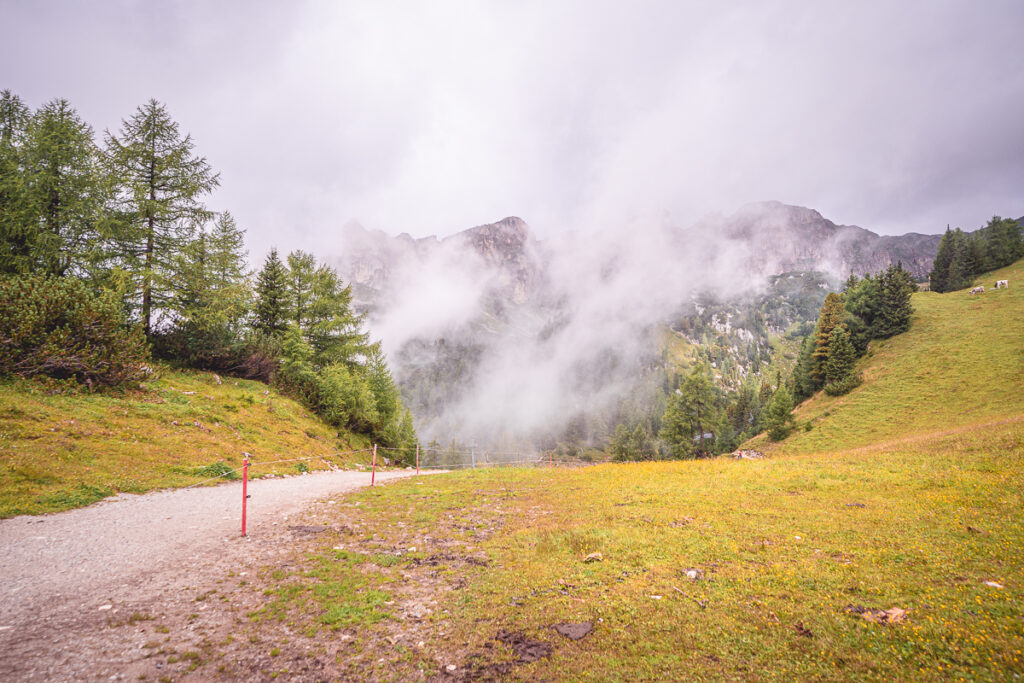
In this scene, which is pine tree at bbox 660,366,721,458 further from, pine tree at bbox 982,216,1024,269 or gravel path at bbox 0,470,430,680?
pine tree at bbox 982,216,1024,269

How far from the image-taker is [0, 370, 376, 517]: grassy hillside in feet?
39.2

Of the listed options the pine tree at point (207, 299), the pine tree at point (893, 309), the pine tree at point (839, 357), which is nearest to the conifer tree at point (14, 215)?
the pine tree at point (207, 299)

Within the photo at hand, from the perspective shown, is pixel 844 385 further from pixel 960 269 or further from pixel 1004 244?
pixel 1004 244

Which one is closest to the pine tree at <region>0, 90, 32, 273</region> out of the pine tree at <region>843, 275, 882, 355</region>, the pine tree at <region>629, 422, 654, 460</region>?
the pine tree at <region>629, 422, 654, 460</region>

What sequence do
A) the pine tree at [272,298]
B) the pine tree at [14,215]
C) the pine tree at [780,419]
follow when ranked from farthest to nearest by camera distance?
the pine tree at [780,419] < the pine tree at [272,298] < the pine tree at [14,215]

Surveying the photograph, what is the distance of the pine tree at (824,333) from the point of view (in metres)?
68.3

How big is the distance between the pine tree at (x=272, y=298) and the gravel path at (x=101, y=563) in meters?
28.7

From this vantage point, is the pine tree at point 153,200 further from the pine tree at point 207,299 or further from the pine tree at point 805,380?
the pine tree at point 805,380

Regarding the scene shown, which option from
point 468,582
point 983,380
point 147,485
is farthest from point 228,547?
point 983,380

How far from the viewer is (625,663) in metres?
5.59

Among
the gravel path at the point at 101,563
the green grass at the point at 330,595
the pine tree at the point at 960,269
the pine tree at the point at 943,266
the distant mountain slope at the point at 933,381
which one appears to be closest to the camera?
the gravel path at the point at 101,563

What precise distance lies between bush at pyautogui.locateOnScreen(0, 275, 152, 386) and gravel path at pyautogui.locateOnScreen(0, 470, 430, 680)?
35.3ft

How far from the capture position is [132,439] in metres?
16.7

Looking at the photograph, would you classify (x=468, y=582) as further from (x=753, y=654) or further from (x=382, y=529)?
(x=753, y=654)
